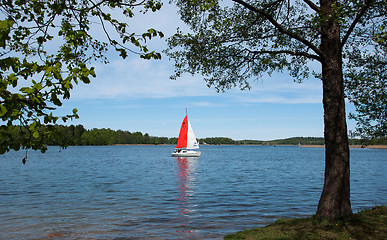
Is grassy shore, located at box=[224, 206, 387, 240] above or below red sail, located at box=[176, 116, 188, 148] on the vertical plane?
below

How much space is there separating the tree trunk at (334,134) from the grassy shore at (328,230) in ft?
1.32

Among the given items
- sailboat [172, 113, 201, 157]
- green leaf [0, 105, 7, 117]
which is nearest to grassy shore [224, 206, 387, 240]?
green leaf [0, 105, 7, 117]

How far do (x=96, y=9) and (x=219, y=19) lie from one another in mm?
5472

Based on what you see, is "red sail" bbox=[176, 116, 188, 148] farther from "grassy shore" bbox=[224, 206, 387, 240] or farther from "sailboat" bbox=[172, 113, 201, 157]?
"grassy shore" bbox=[224, 206, 387, 240]

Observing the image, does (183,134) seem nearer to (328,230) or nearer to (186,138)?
(186,138)

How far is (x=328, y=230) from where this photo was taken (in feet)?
33.0

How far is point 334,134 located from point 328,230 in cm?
316

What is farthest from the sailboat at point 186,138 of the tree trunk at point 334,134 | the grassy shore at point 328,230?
the tree trunk at point 334,134

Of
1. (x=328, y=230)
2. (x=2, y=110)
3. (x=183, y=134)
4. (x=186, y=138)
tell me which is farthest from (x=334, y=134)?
(x=186, y=138)

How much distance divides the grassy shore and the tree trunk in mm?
401

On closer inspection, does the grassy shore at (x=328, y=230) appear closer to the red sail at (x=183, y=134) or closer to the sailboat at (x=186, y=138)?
the red sail at (x=183, y=134)

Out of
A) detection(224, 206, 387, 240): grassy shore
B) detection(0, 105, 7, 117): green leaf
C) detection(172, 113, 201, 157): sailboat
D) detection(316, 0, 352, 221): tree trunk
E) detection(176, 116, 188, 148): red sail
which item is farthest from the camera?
detection(172, 113, 201, 157): sailboat

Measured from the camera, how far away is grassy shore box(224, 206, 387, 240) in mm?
9695

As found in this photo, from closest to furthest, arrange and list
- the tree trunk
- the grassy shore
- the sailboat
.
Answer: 1. the grassy shore
2. the tree trunk
3. the sailboat
